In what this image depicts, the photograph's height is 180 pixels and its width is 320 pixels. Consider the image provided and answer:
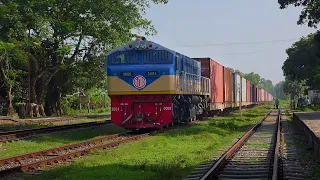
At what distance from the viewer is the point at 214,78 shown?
1221 inches


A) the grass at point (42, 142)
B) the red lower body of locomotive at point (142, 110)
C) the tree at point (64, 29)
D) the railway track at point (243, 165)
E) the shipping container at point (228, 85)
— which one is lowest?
the railway track at point (243, 165)

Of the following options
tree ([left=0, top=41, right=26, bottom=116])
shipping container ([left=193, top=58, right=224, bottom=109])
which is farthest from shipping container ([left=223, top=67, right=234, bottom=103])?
tree ([left=0, top=41, right=26, bottom=116])

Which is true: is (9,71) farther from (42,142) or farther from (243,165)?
(243,165)

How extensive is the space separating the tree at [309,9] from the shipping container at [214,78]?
22.1 ft

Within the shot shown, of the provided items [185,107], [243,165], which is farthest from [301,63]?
[243,165]

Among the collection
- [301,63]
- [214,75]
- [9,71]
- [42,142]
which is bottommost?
[42,142]

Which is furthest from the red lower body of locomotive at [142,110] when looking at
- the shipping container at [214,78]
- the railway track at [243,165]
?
the shipping container at [214,78]

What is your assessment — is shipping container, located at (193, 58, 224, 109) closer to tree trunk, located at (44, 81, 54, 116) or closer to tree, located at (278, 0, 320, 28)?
tree, located at (278, 0, 320, 28)

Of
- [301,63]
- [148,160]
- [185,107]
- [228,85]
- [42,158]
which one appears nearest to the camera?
[148,160]

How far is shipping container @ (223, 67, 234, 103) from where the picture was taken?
121ft

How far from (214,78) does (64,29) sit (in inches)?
462

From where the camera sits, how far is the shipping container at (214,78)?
29.4 meters

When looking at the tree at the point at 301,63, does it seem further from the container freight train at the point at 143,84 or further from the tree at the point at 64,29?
the container freight train at the point at 143,84

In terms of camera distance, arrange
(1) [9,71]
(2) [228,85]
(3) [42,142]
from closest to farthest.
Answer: (3) [42,142]
(1) [9,71]
(2) [228,85]
